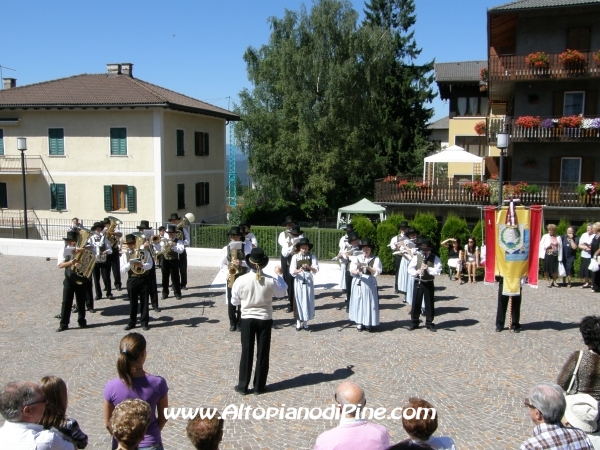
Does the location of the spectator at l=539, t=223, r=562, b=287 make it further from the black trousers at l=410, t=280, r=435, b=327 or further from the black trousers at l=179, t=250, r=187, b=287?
the black trousers at l=179, t=250, r=187, b=287

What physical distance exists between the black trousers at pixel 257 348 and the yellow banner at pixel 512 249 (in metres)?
5.53

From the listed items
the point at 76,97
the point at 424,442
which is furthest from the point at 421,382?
the point at 76,97

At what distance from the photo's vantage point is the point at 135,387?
517cm

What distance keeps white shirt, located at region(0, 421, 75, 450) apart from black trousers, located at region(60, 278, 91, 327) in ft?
26.9

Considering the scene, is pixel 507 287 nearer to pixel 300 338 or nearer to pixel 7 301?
pixel 300 338

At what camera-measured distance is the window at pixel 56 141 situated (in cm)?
3133

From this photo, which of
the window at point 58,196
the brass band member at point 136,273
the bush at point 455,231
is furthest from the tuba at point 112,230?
the window at point 58,196

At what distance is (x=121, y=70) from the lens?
35.5m

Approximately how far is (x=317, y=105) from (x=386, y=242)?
17356mm

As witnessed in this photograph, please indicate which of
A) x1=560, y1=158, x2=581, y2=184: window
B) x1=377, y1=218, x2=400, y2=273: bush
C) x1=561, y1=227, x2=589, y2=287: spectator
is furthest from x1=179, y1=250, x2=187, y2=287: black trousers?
x1=560, y1=158, x2=581, y2=184: window

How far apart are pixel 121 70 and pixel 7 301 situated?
2356 centimetres

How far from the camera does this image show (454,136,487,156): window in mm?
39219

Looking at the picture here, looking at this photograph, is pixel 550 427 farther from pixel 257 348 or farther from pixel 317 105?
pixel 317 105

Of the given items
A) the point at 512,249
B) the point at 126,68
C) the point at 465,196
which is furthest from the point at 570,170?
the point at 126,68
